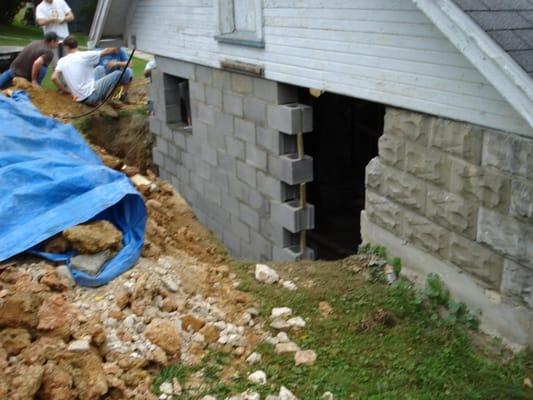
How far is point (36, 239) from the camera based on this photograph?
18.1 ft

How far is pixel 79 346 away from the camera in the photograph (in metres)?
4.29

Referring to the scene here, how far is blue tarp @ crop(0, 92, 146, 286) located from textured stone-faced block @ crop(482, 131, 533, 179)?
10.4ft

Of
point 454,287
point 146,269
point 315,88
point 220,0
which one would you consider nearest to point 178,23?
point 220,0

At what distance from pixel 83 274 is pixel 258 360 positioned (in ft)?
5.77

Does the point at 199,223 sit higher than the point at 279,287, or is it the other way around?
the point at 279,287

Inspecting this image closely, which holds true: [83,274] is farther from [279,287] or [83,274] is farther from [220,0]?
[220,0]

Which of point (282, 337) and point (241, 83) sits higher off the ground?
point (241, 83)

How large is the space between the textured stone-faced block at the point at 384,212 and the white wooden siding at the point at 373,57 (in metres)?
0.93

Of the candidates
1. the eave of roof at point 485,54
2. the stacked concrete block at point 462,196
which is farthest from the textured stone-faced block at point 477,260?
the eave of roof at point 485,54

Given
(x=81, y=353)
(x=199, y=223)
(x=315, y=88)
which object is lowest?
(x=199, y=223)

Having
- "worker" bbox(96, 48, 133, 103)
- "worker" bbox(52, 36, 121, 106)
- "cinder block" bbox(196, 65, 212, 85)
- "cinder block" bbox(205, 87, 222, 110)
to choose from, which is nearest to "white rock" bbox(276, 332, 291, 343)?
"cinder block" bbox(205, 87, 222, 110)

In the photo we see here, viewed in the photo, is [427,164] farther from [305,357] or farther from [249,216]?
[249,216]

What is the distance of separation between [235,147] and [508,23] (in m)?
4.74

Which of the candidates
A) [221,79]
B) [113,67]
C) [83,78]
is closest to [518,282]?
[221,79]
